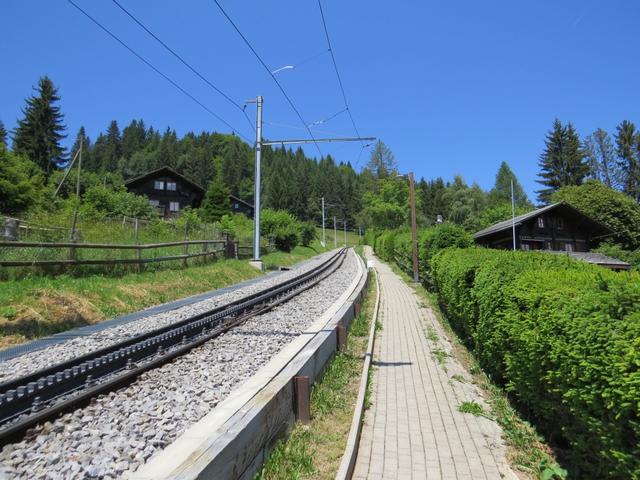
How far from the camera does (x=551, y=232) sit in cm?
Answer: 3931

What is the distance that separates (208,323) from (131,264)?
26.7 feet

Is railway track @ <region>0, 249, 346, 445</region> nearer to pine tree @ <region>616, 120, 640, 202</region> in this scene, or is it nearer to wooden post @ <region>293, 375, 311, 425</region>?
wooden post @ <region>293, 375, 311, 425</region>

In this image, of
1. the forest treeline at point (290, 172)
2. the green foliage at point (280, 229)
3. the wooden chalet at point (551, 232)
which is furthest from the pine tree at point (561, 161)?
the green foliage at point (280, 229)

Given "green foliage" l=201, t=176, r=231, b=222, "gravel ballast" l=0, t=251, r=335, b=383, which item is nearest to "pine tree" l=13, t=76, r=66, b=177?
"green foliage" l=201, t=176, r=231, b=222

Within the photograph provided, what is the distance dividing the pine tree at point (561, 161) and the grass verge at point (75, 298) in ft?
246

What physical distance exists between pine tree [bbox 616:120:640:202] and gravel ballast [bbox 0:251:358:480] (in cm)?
8391

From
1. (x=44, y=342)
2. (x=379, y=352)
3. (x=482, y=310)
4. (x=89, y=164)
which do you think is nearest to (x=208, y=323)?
(x=44, y=342)

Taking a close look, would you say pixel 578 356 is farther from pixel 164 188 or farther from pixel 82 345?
pixel 164 188

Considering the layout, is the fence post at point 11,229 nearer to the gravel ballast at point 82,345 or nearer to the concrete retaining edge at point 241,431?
the gravel ballast at point 82,345

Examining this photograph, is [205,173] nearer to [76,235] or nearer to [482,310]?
[76,235]

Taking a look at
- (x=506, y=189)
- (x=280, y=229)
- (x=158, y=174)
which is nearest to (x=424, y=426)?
(x=280, y=229)

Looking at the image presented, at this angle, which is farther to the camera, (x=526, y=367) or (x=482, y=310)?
(x=482, y=310)

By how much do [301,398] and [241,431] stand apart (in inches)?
66.5

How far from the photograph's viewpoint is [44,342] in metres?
9.02
